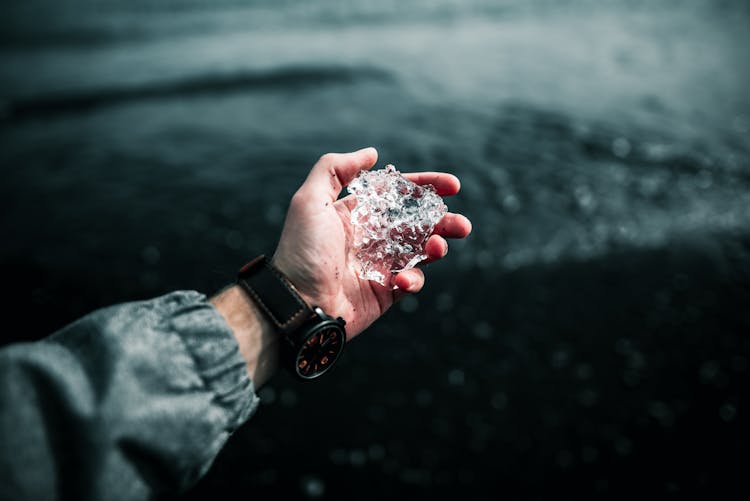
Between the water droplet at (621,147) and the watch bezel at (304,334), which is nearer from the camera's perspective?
the watch bezel at (304,334)

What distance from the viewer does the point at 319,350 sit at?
7.14 feet

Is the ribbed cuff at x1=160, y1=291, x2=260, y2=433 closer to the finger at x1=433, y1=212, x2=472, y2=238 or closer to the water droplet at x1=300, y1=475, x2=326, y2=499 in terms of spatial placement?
the finger at x1=433, y1=212, x2=472, y2=238

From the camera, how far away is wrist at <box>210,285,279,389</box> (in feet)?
6.86

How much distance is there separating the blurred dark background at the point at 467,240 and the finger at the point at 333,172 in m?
2.21

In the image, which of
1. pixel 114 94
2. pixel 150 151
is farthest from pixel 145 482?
pixel 114 94

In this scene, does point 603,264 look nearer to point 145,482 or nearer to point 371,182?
point 371,182

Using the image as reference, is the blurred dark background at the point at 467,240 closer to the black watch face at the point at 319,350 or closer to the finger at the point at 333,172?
the black watch face at the point at 319,350

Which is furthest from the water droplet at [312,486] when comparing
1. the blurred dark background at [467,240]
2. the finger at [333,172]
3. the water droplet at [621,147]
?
the water droplet at [621,147]

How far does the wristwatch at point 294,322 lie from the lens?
2.07 m

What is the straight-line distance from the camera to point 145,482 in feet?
4.38

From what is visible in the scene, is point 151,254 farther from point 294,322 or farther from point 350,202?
point 294,322

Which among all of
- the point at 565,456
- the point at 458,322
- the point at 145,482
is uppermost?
the point at 145,482

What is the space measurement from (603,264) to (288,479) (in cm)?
435

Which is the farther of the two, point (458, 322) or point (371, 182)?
point (458, 322)
